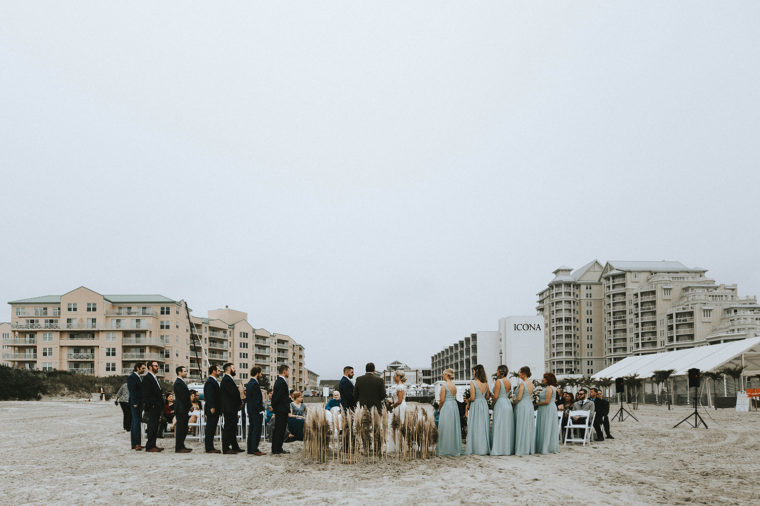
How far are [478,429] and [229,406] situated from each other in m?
4.55

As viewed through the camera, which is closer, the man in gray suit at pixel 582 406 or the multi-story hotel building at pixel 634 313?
the man in gray suit at pixel 582 406

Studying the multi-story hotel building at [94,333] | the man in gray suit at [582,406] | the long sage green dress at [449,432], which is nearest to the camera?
the long sage green dress at [449,432]

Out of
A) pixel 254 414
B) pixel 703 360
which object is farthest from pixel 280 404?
pixel 703 360

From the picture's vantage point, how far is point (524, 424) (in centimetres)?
1223

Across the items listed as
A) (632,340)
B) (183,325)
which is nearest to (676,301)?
(632,340)

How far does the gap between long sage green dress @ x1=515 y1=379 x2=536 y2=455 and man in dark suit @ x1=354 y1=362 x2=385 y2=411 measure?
257cm

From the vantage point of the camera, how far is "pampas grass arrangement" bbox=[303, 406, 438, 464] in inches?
440

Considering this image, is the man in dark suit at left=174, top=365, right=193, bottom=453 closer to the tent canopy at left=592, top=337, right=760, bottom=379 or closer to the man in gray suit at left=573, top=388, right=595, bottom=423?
the man in gray suit at left=573, top=388, right=595, bottom=423

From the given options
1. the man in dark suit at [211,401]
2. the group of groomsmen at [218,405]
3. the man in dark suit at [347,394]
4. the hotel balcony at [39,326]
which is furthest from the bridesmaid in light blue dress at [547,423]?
the hotel balcony at [39,326]

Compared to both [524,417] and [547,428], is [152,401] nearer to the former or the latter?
[524,417]

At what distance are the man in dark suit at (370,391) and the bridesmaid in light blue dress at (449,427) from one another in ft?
4.31

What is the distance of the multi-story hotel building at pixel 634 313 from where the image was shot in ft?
373

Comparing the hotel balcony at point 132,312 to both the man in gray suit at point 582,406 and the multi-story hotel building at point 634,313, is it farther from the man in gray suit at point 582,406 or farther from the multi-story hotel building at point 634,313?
the man in gray suit at point 582,406

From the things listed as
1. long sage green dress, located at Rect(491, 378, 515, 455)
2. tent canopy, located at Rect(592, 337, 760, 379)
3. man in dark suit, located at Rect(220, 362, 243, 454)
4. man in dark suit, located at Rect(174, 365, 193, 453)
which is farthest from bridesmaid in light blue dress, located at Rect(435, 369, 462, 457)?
tent canopy, located at Rect(592, 337, 760, 379)
